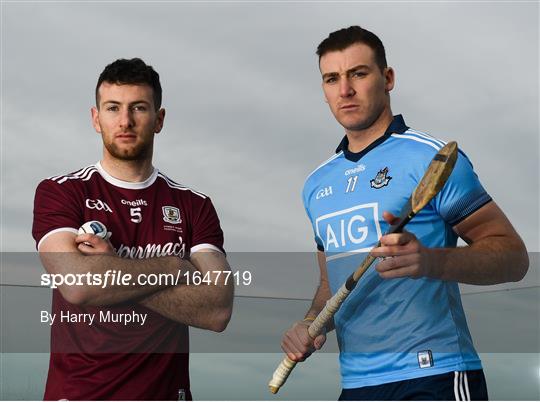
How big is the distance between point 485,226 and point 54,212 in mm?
3178

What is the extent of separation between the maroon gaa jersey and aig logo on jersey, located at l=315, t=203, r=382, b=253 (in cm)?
102

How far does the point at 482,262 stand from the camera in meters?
4.48

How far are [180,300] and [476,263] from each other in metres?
2.16

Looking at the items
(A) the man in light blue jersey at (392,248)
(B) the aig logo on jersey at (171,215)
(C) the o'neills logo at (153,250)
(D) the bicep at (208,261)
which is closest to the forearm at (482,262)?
(A) the man in light blue jersey at (392,248)

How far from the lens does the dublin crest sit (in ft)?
16.5

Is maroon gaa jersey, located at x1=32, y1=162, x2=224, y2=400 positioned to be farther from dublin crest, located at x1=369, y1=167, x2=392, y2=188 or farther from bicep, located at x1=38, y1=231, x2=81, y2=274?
dublin crest, located at x1=369, y1=167, x2=392, y2=188

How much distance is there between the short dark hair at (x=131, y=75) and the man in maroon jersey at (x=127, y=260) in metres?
0.01

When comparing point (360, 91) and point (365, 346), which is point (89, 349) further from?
point (360, 91)

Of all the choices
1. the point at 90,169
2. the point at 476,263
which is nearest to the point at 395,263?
the point at 476,263

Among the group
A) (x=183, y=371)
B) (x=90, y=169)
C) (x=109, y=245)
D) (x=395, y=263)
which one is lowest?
(x=183, y=371)

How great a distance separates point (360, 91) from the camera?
17.1 ft

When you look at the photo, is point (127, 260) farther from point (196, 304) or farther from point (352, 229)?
point (352, 229)

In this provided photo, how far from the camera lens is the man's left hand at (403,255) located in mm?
4027

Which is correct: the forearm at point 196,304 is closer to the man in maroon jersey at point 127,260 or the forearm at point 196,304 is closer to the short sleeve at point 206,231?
the man in maroon jersey at point 127,260
